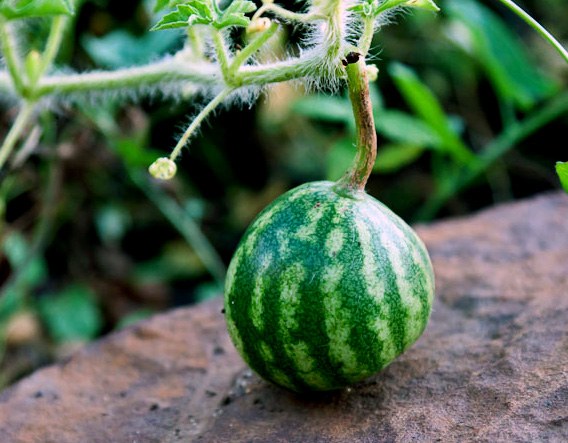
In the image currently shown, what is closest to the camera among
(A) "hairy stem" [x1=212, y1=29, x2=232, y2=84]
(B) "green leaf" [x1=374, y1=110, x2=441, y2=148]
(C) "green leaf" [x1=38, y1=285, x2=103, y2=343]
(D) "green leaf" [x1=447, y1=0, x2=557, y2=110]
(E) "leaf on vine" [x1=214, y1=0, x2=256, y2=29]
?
(E) "leaf on vine" [x1=214, y1=0, x2=256, y2=29]

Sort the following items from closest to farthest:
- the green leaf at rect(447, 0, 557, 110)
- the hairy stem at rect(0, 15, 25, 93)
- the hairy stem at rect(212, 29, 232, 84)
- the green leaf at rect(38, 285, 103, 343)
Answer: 1. the hairy stem at rect(212, 29, 232, 84)
2. the hairy stem at rect(0, 15, 25, 93)
3. the green leaf at rect(447, 0, 557, 110)
4. the green leaf at rect(38, 285, 103, 343)

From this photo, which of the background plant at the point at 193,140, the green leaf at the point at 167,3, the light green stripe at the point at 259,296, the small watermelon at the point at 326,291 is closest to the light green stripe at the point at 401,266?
the small watermelon at the point at 326,291

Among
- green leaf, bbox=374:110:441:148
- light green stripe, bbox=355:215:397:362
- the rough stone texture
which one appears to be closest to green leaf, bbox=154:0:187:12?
light green stripe, bbox=355:215:397:362

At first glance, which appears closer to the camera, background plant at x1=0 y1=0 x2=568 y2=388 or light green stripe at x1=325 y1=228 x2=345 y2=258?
light green stripe at x1=325 y1=228 x2=345 y2=258

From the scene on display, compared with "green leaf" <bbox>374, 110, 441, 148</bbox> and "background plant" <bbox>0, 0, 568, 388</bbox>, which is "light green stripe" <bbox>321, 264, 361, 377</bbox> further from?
"green leaf" <bbox>374, 110, 441, 148</bbox>

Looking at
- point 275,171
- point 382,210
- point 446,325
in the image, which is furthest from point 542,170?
point 382,210

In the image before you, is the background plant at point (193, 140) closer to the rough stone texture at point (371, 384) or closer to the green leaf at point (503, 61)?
the green leaf at point (503, 61)

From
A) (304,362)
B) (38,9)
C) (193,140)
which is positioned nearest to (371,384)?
(304,362)

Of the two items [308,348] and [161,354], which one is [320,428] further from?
[161,354]
